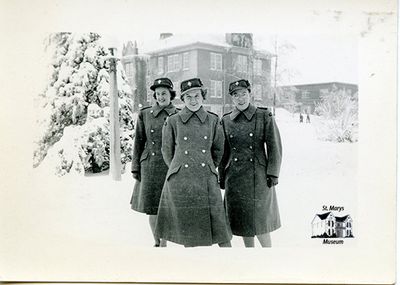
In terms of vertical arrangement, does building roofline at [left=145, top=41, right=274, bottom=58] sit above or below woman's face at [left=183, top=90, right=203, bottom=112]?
above

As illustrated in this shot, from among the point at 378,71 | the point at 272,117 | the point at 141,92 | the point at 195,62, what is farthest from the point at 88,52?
the point at 378,71

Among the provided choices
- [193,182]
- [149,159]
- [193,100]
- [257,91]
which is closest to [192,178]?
[193,182]

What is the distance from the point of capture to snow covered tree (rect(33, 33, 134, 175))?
1744 mm

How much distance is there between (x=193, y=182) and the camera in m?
1.70

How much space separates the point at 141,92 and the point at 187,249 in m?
0.57

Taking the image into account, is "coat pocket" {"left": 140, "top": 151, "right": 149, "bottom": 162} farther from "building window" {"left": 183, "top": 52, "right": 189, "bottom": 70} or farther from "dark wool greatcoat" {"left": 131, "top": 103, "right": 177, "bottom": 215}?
"building window" {"left": 183, "top": 52, "right": 189, "bottom": 70}

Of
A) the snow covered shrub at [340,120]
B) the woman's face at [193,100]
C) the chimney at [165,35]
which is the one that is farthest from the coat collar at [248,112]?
the chimney at [165,35]

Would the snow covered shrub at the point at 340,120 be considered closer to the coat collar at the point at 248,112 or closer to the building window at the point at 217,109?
the coat collar at the point at 248,112

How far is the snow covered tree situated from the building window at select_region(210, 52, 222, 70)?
1.00 feet

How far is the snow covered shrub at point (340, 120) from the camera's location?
1.75m

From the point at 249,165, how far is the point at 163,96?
0.38 m

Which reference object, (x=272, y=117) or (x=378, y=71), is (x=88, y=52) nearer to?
(x=272, y=117)

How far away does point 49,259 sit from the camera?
1738 millimetres

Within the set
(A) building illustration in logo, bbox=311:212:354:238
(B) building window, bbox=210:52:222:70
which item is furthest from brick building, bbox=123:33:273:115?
(A) building illustration in logo, bbox=311:212:354:238
